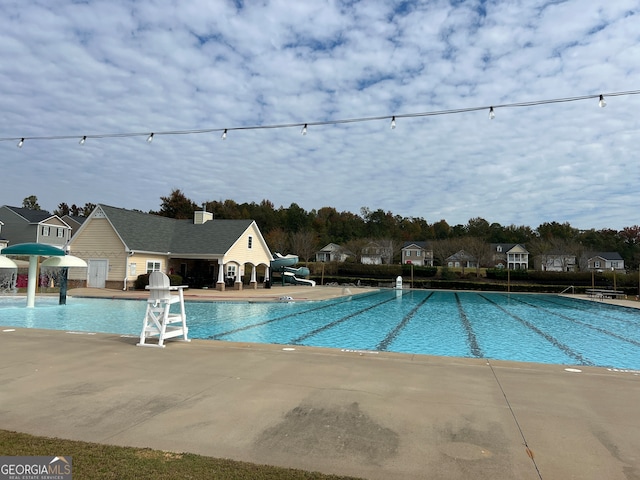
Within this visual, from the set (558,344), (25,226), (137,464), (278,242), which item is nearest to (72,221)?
(25,226)

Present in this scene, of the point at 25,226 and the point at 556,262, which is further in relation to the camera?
the point at 556,262

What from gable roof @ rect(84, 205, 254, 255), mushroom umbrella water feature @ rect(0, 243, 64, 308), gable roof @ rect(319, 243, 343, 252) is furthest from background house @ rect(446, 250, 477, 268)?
mushroom umbrella water feature @ rect(0, 243, 64, 308)

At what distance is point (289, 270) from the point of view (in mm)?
39188

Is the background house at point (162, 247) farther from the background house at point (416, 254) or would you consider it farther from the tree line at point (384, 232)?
the background house at point (416, 254)

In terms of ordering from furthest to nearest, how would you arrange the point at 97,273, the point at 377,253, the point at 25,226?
the point at 377,253, the point at 25,226, the point at 97,273

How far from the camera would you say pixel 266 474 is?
3.02m

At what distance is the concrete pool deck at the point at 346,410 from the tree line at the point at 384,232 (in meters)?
52.9

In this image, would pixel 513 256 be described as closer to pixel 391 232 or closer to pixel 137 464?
pixel 391 232

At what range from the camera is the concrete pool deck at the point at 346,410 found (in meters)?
3.42

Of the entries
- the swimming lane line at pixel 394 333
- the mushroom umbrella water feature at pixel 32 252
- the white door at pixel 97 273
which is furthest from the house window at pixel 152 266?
the swimming lane line at pixel 394 333

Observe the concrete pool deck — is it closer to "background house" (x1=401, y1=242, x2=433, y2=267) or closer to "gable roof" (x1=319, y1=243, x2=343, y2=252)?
"gable roof" (x1=319, y1=243, x2=343, y2=252)

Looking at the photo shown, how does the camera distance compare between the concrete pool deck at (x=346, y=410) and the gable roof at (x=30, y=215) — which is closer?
the concrete pool deck at (x=346, y=410)

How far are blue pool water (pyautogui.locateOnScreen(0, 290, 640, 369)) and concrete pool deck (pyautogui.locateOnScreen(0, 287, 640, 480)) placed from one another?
384 centimetres

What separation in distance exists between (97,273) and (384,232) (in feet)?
195
